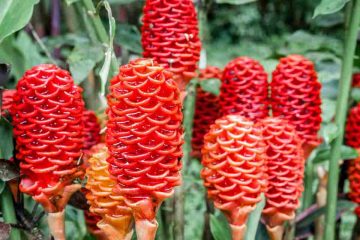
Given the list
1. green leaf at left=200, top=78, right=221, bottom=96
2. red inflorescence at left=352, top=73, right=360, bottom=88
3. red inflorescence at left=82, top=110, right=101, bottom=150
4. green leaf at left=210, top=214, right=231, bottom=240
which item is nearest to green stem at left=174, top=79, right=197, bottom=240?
green leaf at left=200, top=78, right=221, bottom=96

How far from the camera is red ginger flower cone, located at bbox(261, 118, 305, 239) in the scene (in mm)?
1751

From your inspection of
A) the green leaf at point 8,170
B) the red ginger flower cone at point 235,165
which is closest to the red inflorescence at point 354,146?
the red ginger flower cone at point 235,165

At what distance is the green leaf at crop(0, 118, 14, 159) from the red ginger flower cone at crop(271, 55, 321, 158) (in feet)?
2.66

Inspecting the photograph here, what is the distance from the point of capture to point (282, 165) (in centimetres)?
175

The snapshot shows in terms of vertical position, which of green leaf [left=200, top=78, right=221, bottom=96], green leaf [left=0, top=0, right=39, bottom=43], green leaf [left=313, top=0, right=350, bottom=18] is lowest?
green leaf [left=200, top=78, right=221, bottom=96]

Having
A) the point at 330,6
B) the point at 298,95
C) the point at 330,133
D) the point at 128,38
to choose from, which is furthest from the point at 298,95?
the point at 128,38

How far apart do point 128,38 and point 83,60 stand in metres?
0.26

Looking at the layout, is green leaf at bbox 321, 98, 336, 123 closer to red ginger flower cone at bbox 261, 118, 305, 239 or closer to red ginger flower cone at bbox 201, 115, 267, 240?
red ginger flower cone at bbox 261, 118, 305, 239

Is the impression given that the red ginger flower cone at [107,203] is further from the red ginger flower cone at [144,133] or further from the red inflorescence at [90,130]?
the red inflorescence at [90,130]

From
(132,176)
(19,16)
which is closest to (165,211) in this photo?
(132,176)

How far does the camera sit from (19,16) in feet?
5.50

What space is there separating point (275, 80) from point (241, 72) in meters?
0.11

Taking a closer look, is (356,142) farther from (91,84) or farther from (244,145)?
(91,84)

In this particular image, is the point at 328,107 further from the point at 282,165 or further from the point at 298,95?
the point at 282,165
